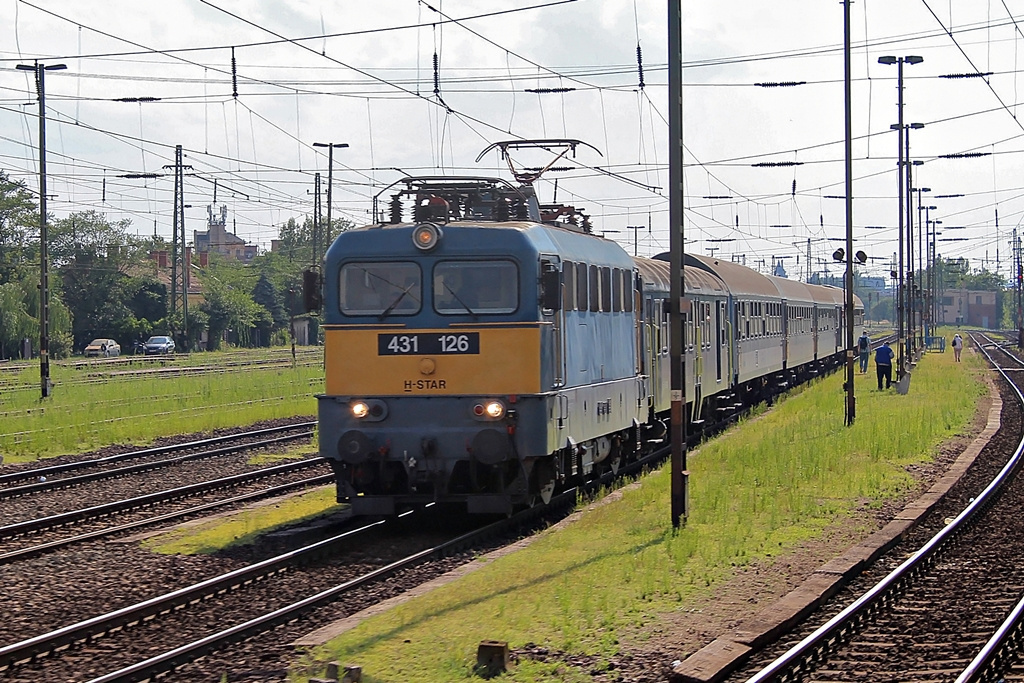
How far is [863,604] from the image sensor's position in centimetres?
1009

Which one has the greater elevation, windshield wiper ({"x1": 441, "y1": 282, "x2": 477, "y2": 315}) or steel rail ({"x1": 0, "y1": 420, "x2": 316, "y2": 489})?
windshield wiper ({"x1": 441, "y1": 282, "x2": 477, "y2": 315})

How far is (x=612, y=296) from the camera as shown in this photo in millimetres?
17438

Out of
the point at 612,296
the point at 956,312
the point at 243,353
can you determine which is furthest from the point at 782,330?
the point at 956,312

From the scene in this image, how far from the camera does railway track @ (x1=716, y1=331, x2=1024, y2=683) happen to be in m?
8.48

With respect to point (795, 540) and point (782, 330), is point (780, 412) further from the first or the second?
point (795, 540)

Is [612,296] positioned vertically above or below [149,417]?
above

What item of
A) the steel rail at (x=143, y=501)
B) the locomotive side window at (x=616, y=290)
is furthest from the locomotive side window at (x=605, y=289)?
the steel rail at (x=143, y=501)

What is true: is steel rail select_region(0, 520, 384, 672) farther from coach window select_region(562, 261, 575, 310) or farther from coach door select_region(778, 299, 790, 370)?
coach door select_region(778, 299, 790, 370)

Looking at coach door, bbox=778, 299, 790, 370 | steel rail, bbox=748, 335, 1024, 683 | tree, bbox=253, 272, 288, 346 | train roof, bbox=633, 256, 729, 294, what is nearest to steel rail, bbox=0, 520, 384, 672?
steel rail, bbox=748, 335, 1024, 683

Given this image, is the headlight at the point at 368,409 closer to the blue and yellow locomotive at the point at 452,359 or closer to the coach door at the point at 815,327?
the blue and yellow locomotive at the point at 452,359

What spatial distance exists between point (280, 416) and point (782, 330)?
1449 cm

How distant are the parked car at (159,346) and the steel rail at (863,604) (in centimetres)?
5734

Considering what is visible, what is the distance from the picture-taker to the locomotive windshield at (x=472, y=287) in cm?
1402

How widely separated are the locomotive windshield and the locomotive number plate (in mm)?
275
